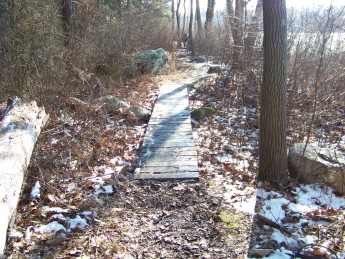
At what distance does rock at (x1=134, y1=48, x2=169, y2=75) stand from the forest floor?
6163 mm

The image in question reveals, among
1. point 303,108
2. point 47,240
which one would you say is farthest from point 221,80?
point 47,240

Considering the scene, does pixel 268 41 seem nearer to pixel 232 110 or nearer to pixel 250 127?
pixel 250 127

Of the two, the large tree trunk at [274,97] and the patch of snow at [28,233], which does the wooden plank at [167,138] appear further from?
the patch of snow at [28,233]

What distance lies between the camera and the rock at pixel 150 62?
11.7 metres

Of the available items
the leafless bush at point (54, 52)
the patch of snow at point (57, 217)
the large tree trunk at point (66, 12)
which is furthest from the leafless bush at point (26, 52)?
the patch of snow at point (57, 217)

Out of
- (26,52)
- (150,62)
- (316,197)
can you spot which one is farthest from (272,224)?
(150,62)

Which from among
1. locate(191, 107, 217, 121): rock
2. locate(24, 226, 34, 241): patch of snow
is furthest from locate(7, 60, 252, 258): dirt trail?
locate(191, 107, 217, 121): rock

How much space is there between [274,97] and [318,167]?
1.34 m

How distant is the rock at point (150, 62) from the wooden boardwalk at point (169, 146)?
367cm

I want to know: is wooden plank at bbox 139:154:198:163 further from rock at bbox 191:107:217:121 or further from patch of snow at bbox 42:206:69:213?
rock at bbox 191:107:217:121

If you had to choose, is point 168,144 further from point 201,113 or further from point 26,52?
point 26,52

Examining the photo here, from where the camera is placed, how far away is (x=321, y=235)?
3.41 metres

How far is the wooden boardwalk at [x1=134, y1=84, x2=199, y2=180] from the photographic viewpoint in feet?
15.5

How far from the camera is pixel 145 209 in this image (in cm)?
384
